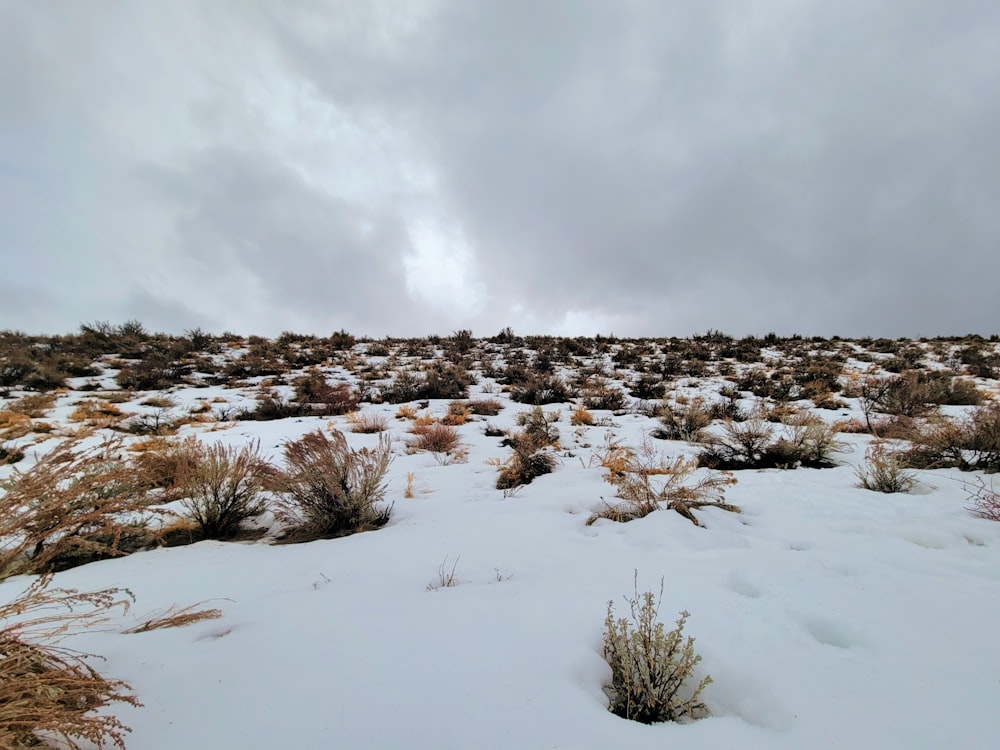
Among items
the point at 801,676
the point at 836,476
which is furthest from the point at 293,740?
the point at 836,476

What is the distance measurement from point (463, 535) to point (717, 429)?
5.44 metres

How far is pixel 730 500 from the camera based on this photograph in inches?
151

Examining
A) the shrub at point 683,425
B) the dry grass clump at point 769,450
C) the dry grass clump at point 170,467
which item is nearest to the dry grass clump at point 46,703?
the dry grass clump at point 170,467

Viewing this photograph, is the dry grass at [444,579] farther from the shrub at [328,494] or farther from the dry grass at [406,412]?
the dry grass at [406,412]

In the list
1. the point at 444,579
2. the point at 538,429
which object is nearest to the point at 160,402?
the point at 538,429

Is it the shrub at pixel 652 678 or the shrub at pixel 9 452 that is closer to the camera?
the shrub at pixel 652 678

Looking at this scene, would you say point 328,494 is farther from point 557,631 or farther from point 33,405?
point 33,405

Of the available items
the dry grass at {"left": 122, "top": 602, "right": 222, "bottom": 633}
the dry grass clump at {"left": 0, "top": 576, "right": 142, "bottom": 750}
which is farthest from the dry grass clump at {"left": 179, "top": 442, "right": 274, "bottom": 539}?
the dry grass clump at {"left": 0, "top": 576, "right": 142, "bottom": 750}

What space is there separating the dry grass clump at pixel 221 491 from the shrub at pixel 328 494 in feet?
1.10

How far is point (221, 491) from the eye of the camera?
12.5ft

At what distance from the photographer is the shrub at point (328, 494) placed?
11.8 feet

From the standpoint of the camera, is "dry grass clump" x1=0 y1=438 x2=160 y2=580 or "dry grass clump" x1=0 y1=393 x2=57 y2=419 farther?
"dry grass clump" x1=0 y1=393 x2=57 y2=419

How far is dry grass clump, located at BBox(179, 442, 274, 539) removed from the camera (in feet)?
11.9

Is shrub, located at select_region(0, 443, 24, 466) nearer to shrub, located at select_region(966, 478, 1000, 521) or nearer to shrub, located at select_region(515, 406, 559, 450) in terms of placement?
shrub, located at select_region(515, 406, 559, 450)
